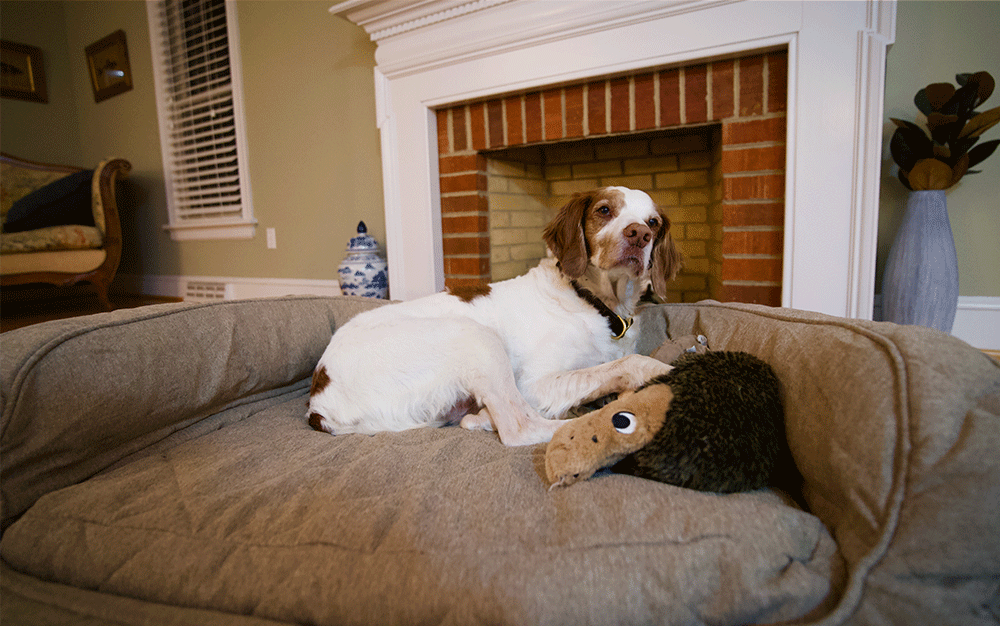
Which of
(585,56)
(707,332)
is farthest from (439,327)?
(585,56)

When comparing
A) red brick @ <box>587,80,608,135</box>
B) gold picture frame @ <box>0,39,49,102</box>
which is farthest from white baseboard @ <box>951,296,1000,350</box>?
gold picture frame @ <box>0,39,49,102</box>

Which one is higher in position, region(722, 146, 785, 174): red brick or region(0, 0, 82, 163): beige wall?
region(0, 0, 82, 163): beige wall

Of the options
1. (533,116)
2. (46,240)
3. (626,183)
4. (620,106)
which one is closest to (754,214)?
(620,106)

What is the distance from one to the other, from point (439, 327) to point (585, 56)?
1.45m

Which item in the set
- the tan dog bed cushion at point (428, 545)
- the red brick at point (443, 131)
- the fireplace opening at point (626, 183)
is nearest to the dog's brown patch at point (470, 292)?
the tan dog bed cushion at point (428, 545)

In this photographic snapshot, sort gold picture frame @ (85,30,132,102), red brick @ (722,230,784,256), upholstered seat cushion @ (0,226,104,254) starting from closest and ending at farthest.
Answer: red brick @ (722,230,784,256)
upholstered seat cushion @ (0,226,104,254)
gold picture frame @ (85,30,132,102)

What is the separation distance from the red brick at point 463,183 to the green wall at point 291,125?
2.21 ft

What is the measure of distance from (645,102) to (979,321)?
1.66 metres

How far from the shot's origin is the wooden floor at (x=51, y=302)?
4262 millimetres

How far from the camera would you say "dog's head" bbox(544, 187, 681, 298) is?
4.91ft

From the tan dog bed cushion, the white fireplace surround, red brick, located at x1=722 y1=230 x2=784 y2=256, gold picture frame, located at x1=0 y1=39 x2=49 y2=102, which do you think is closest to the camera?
the tan dog bed cushion

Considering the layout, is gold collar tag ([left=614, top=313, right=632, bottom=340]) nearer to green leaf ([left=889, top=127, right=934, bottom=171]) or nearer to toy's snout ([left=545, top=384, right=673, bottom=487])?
toy's snout ([left=545, top=384, right=673, bottom=487])

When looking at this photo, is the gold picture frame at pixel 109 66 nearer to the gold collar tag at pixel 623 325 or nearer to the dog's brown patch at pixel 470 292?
the dog's brown patch at pixel 470 292

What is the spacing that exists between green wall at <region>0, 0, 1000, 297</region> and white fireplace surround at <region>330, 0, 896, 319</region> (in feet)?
1.55
